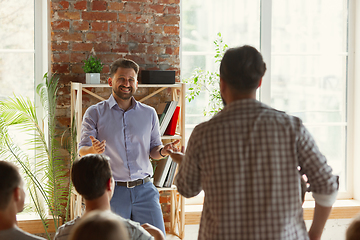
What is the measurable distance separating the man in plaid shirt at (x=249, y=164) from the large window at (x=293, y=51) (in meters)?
2.26

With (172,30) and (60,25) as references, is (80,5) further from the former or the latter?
(172,30)

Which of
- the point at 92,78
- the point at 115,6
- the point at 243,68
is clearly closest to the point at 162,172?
the point at 92,78

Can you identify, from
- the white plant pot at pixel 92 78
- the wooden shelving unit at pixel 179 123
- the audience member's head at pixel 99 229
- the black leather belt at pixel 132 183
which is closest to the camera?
the audience member's head at pixel 99 229

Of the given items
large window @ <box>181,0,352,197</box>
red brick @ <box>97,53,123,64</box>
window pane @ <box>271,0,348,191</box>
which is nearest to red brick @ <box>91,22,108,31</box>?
red brick @ <box>97,53,123,64</box>

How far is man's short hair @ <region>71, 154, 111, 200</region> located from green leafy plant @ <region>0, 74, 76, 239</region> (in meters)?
1.42

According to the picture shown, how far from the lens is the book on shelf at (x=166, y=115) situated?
297 centimetres

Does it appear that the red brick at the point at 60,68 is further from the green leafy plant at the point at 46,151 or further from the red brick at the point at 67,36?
the red brick at the point at 67,36

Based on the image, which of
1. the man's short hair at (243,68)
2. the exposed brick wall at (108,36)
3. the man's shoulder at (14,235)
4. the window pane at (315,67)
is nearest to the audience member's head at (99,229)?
the man's shoulder at (14,235)

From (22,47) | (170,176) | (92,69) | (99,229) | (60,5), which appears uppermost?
(60,5)

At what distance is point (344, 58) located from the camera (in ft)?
12.5

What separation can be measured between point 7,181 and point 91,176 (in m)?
0.32

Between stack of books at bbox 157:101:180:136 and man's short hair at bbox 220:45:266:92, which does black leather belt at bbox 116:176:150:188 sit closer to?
stack of books at bbox 157:101:180:136

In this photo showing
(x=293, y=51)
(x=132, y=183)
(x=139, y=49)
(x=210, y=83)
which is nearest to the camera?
(x=132, y=183)

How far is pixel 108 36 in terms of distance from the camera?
3.13 meters
